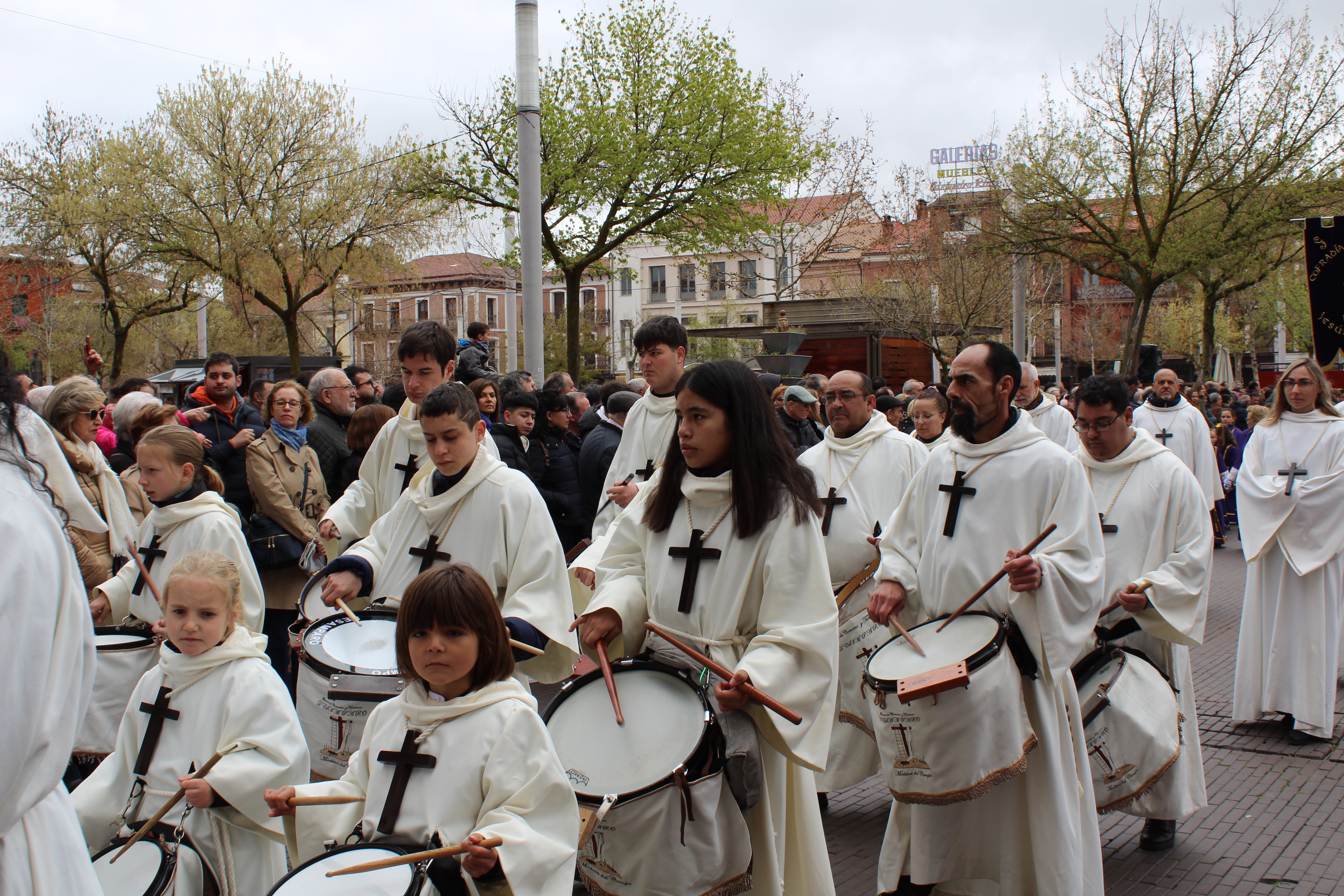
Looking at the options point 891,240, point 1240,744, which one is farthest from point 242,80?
point 1240,744

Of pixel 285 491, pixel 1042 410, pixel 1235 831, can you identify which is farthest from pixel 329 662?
pixel 1042 410

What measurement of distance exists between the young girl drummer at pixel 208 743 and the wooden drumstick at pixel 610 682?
113cm

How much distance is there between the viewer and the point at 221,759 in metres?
3.45

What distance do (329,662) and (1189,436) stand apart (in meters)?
9.88

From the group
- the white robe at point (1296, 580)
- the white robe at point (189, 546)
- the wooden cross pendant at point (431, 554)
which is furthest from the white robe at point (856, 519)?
the white robe at point (189, 546)

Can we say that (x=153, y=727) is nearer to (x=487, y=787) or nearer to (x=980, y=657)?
(x=487, y=787)

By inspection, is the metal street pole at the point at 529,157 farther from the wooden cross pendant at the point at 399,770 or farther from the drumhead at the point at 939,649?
the wooden cross pendant at the point at 399,770

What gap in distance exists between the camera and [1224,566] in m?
13.7

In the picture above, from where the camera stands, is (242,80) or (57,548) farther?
(242,80)

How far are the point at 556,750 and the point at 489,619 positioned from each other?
541 mm

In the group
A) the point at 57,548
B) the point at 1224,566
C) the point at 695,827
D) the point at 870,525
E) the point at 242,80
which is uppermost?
the point at 242,80

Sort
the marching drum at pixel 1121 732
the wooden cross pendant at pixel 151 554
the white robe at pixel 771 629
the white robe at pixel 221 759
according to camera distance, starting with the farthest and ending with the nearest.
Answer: the wooden cross pendant at pixel 151 554
the marching drum at pixel 1121 732
the white robe at pixel 221 759
the white robe at pixel 771 629

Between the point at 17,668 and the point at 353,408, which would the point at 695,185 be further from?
the point at 17,668

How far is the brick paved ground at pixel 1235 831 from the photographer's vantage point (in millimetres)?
4707
